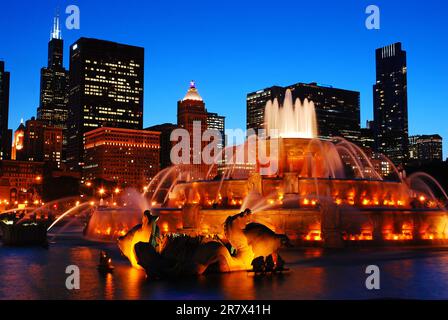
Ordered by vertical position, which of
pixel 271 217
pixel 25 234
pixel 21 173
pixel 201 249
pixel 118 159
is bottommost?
pixel 25 234

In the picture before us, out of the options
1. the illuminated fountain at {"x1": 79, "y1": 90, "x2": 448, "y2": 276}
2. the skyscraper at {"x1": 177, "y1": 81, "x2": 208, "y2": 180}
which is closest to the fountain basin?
the illuminated fountain at {"x1": 79, "y1": 90, "x2": 448, "y2": 276}

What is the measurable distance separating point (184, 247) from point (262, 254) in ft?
10.4

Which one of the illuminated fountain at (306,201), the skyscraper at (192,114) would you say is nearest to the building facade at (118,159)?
the skyscraper at (192,114)

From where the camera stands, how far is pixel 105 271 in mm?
22375

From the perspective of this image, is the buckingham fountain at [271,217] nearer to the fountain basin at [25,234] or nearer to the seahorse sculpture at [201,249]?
the seahorse sculpture at [201,249]

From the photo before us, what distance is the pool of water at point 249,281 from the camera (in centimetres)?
1698

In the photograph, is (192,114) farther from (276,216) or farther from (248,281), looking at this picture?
(248,281)

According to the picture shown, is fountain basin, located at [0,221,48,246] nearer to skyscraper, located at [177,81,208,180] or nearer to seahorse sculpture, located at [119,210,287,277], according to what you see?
seahorse sculpture, located at [119,210,287,277]

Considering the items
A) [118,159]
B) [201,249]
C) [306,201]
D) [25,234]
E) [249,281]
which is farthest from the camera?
[118,159]

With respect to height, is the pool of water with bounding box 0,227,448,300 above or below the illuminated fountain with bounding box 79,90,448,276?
below

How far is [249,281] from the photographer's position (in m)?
19.9

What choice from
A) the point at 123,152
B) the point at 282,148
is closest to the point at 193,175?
the point at 123,152

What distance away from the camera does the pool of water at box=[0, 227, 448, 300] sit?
17.0 meters

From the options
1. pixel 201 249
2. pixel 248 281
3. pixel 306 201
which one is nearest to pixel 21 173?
pixel 306 201
